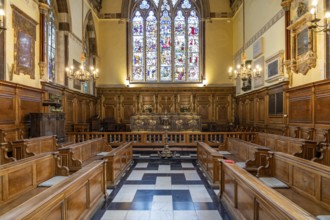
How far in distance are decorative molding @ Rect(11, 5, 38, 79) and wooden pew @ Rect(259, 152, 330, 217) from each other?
745 centimetres

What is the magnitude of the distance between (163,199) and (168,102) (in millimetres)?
11839

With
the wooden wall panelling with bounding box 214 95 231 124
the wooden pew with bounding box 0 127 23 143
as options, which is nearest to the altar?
the wooden wall panelling with bounding box 214 95 231 124

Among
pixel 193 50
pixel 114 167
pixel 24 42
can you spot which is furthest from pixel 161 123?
pixel 114 167

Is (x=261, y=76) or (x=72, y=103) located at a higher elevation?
(x=261, y=76)

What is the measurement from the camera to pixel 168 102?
1645 cm

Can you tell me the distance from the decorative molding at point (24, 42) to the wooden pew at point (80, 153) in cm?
315

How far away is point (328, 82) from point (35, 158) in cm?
691

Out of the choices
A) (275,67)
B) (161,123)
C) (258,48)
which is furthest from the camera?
(161,123)

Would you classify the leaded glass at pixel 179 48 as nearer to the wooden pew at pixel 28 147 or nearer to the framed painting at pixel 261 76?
the framed painting at pixel 261 76

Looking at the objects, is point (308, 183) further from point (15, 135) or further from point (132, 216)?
point (15, 135)

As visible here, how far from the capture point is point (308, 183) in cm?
341

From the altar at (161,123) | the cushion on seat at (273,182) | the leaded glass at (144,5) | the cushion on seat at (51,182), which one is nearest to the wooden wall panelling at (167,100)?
the altar at (161,123)

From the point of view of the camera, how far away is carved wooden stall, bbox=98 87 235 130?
1638 cm

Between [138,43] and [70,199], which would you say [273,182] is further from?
[138,43]
